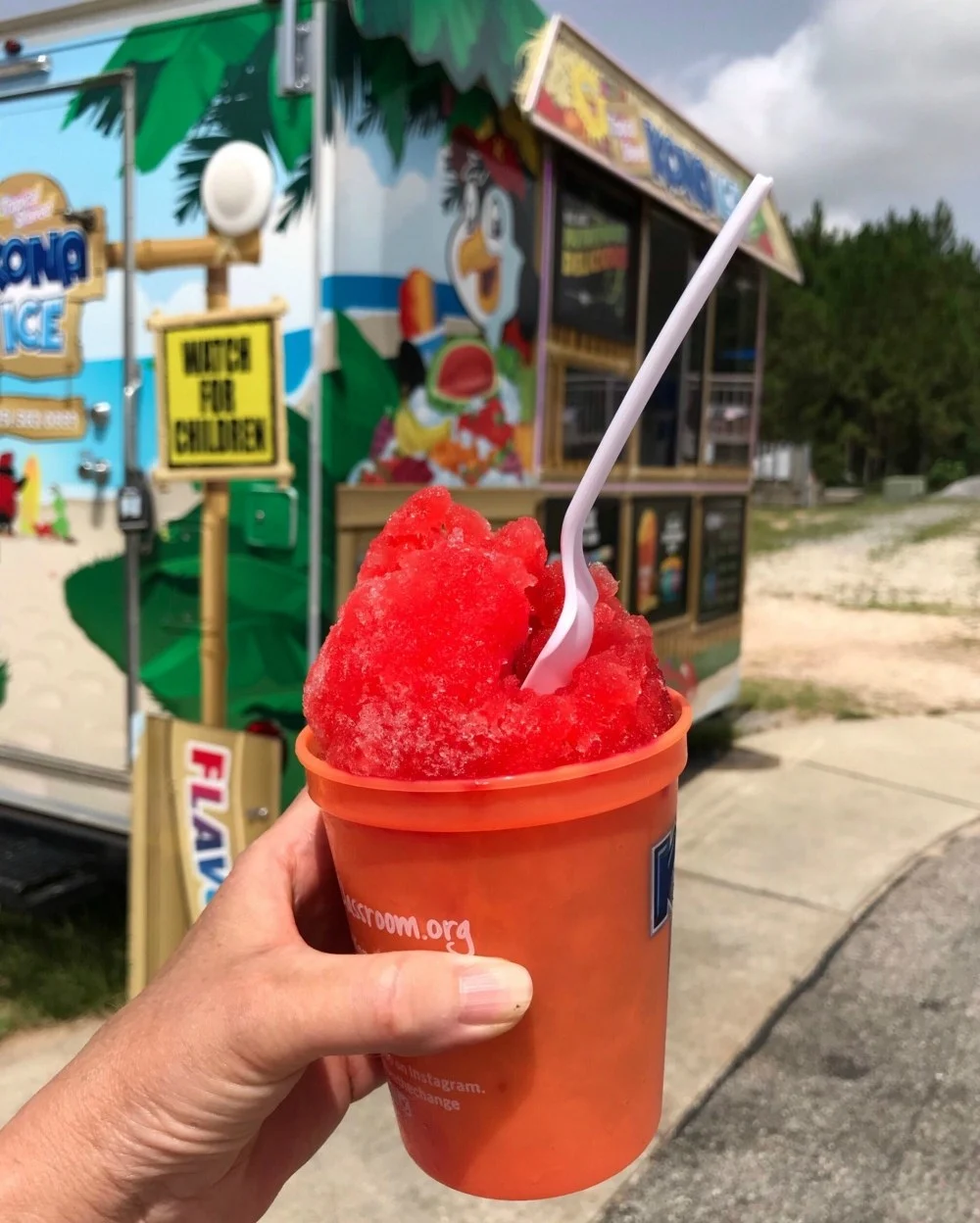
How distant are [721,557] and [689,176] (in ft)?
6.85

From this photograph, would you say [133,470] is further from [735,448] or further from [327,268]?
[735,448]

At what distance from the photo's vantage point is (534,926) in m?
1.13

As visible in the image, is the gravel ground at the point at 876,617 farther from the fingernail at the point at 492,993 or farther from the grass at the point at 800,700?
the fingernail at the point at 492,993

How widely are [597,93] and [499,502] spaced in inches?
61.3

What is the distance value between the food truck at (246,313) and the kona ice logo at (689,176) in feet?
1.50

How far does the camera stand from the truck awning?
3396 millimetres

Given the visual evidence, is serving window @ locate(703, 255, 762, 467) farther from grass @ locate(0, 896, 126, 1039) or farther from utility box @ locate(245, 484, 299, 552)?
grass @ locate(0, 896, 126, 1039)

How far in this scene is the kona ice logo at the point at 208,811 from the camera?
3004 millimetres

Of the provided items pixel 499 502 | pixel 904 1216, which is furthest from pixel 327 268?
pixel 904 1216

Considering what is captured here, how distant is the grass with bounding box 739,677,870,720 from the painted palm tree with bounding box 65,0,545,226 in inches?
219


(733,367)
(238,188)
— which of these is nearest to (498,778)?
(238,188)

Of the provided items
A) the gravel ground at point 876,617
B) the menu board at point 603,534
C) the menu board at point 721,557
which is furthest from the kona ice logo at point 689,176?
the gravel ground at point 876,617

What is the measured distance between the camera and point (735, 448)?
19.7 feet

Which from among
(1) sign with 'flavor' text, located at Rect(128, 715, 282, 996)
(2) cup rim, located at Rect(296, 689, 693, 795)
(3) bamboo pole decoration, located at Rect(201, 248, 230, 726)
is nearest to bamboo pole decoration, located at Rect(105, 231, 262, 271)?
(3) bamboo pole decoration, located at Rect(201, 248, 230, 726)
